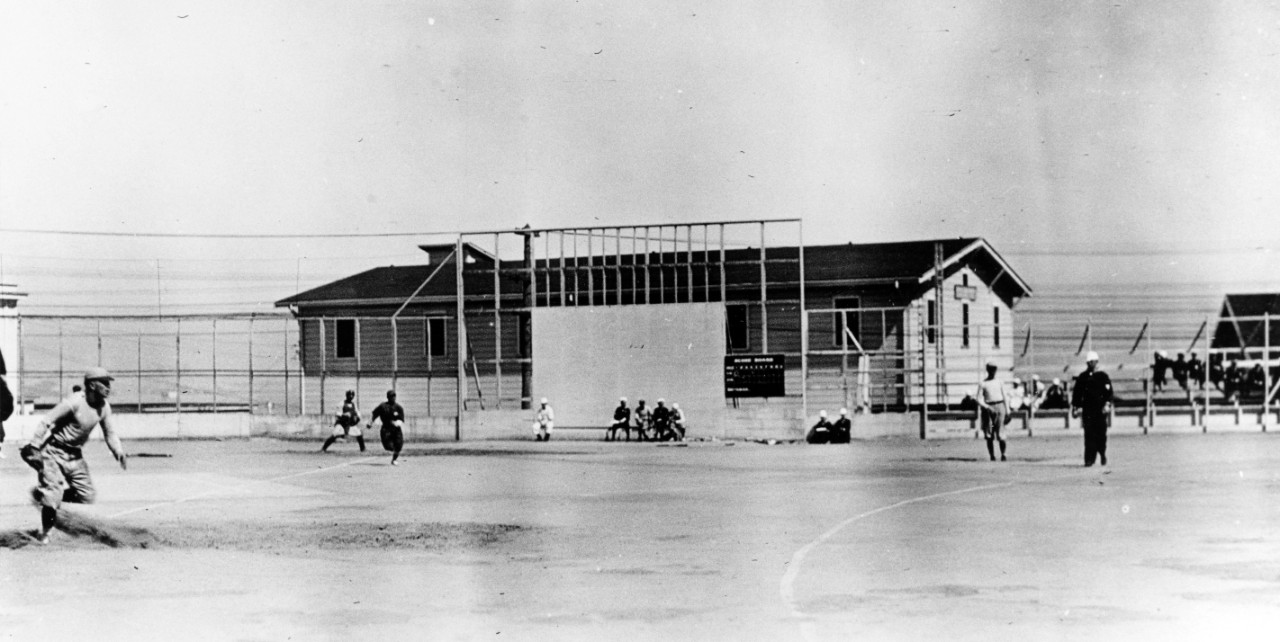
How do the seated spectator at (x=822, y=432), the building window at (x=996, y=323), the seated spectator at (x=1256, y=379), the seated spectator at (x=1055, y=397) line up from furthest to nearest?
the building window at (x=996, y=323) → the seated spectator at (x=1256, y=379) → the seated spectator at (x=1055, y=397) → the seated spectator at (x=822, y=432)

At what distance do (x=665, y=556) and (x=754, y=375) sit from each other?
23.2m

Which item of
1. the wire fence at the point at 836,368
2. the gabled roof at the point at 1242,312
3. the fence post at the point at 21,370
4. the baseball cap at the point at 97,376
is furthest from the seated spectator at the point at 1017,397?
the baseball cap at the point at 97,376

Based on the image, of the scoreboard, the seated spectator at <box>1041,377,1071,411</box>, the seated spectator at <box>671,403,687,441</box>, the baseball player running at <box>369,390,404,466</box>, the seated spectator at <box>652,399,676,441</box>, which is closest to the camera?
the baseball player running at <box>369,390,404,466</box>

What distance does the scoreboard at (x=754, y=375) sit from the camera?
34594mm

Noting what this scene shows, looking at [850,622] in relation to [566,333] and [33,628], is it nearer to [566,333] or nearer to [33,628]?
[33,628]

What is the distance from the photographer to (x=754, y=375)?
115 ft

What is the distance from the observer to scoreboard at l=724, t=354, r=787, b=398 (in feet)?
113

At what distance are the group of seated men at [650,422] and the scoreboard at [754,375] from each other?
4.85 feet

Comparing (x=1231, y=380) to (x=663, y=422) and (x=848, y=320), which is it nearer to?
(x=848, y=320)

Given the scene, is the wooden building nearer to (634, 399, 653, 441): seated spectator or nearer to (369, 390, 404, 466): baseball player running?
(634, 399, 653, 441): seated spectator

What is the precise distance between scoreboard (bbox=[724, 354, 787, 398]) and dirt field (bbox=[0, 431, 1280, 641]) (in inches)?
484

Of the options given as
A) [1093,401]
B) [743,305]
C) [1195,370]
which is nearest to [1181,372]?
[1195,370]

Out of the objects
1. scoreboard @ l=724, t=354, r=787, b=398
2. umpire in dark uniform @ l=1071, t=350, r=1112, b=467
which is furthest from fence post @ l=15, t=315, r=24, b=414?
umpire in dark uniform @ l=1071, t=350, r=1112, b=467

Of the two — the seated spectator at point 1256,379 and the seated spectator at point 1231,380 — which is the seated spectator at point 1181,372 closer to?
the seated spectator at point 1231,380
